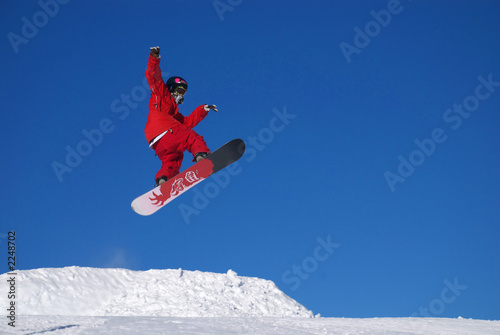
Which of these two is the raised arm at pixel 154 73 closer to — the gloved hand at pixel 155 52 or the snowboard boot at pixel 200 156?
the gloved hand at pixel 155 52

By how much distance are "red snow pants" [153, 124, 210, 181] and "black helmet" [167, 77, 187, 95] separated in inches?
25.1

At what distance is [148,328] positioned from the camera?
843cm

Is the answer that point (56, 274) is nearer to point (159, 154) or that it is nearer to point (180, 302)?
point (180, 302)

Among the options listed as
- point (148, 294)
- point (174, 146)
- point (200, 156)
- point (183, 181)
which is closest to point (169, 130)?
point (174, 146)

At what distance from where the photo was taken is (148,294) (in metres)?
21.6

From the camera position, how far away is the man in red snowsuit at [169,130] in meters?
8.98

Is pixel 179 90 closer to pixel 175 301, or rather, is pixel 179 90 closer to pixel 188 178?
pixel 188 178

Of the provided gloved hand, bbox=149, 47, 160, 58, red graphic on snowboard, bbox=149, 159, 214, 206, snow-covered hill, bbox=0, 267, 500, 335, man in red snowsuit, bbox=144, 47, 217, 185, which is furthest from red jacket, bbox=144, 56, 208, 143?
snow-covered hill, bbox=0, 267, 500, 335

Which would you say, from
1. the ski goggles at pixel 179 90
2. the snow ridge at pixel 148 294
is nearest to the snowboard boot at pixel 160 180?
the ski goggles at pixel 179 90

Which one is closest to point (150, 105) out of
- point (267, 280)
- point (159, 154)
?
point (159, 154)

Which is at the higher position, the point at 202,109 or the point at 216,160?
the point at 202,109

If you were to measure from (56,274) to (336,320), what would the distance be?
1489 cm

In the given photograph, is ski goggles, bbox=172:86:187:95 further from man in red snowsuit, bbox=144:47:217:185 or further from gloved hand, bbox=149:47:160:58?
gloved hand, bbox=149:47:160:58

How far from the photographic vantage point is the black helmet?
30.0 feet
